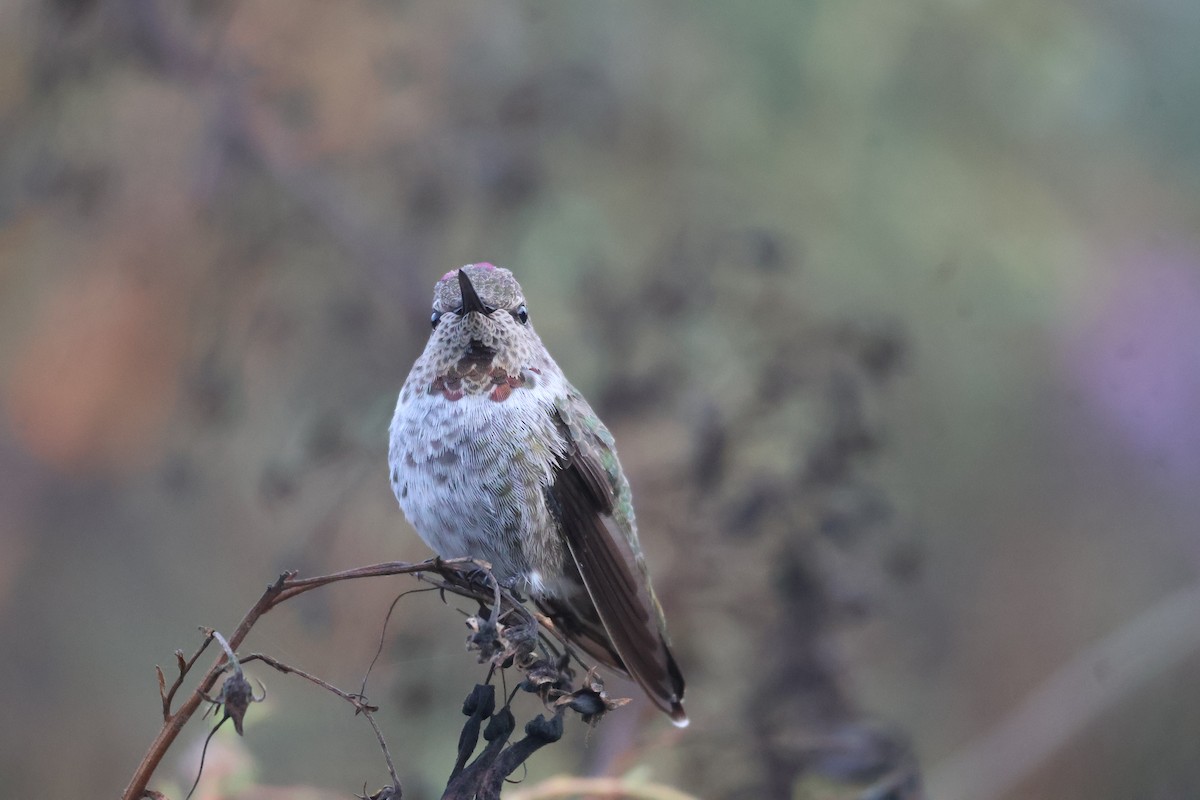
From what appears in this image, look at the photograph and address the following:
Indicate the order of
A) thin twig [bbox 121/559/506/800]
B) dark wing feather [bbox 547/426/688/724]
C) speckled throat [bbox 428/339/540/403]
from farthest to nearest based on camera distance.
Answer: speckled throat [bbox 428/339/540/403] < dark wing feather [bbox 547/426/688/724] < thin twig [bbox 121/559/506/800]

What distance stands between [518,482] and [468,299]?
1.29ft

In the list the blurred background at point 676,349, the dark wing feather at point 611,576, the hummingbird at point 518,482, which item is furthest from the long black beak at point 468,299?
the blurred background at point 676,349

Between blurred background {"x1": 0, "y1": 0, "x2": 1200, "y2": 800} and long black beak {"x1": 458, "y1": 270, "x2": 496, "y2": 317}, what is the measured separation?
3.19ft

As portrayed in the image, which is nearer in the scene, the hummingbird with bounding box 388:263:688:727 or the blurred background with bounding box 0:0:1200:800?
the hummingbird with bounding box 388:263:688:727

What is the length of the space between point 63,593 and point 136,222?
1.36 meters

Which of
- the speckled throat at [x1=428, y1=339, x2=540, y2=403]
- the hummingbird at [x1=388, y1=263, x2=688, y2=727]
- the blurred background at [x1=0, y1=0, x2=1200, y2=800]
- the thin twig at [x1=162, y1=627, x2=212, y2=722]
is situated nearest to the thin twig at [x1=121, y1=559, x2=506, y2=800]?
the thin twig at [x1=162, y1=627, x2=212, y2=722]

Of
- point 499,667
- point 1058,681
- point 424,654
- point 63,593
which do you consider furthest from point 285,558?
point 1058,681

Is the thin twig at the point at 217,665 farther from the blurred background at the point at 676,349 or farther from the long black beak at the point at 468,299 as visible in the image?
the blurred background at the point at 676,349

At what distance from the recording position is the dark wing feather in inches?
95.3

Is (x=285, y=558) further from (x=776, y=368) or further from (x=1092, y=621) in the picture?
(x=1092, y=621)

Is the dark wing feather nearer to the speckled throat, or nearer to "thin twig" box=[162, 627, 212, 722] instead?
the speckled throat

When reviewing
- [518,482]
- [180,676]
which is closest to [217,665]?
[180,676]

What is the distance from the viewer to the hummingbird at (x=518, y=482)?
247cm

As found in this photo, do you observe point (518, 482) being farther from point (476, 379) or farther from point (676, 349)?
point (676, 349)
